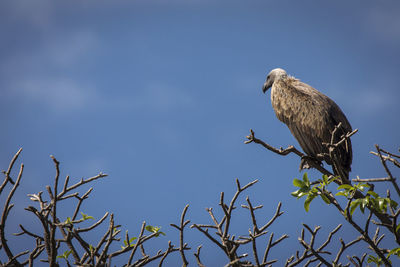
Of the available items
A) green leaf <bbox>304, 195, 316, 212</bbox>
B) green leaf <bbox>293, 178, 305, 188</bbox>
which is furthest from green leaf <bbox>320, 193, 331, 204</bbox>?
green leaf <bbox>293, 178, 305, 188</bbox>

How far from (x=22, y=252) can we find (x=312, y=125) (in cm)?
550

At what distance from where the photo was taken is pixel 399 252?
11.7 ft

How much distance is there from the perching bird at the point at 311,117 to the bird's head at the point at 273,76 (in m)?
0.44

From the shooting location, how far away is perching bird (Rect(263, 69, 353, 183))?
7281mm

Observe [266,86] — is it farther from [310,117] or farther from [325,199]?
[325,199]

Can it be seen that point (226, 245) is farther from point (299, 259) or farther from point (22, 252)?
point (22, 252)

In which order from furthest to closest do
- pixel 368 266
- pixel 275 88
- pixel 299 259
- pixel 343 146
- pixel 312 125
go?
pixel 275 88
pixel 312 125
pixel 343 146
pixel 368 266
pixel 299 259

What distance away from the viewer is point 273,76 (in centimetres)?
950

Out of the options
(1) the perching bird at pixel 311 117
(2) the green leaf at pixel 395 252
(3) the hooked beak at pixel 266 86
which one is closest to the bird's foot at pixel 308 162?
(1) the perching bird at pixel 311 117

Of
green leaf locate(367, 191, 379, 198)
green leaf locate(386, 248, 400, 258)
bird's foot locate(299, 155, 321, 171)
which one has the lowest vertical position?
green leaf locate(386, 248, 400, 258)

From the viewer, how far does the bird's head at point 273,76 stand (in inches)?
362

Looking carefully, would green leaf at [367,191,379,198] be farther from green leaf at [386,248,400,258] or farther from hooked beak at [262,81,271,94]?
hooked beak at [262,81,271,94]

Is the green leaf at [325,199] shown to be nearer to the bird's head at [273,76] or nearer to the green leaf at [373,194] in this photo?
the green leaf at [373,194]

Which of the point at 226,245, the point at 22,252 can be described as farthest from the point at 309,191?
the point at 22,252
